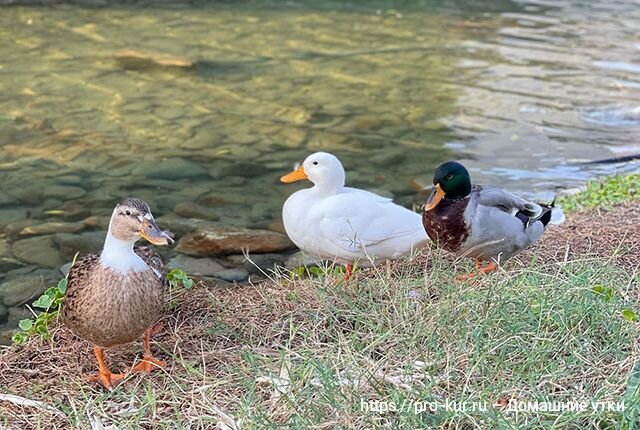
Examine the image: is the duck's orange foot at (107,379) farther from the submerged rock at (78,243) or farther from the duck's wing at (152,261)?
the submerged rock at (78,243)

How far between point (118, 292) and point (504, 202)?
181 cm

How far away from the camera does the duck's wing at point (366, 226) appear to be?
4.14m

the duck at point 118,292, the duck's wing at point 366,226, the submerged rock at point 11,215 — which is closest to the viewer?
the duck at point 118,292

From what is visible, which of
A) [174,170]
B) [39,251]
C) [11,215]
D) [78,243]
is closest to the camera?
[39,251]

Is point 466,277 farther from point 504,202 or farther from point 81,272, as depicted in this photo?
point 81,272

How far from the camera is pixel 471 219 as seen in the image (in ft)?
12.8

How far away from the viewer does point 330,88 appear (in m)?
10.2

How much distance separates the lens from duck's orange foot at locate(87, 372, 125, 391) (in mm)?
3232

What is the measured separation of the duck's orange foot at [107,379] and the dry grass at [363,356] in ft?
0.10

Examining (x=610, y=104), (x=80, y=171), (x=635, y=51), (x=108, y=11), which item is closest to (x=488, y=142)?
(x=610, y=104)

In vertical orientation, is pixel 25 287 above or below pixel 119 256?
below

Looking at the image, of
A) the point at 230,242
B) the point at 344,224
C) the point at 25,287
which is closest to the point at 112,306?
the point at 344,224

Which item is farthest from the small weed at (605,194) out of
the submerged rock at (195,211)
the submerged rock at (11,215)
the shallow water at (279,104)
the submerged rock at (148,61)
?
the submerged rock at (148,61)

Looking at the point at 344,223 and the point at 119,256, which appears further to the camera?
the point at 344,223
